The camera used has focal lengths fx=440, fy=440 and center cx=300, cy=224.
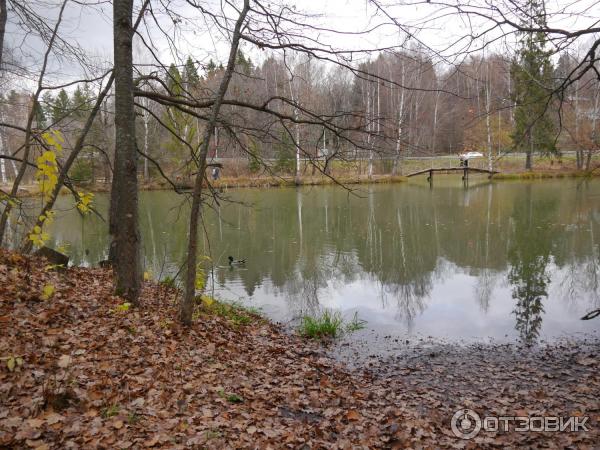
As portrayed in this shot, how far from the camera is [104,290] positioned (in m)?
6.73

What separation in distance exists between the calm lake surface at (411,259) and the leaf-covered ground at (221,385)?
1.57m

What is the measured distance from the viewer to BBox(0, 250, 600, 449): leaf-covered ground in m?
3.20

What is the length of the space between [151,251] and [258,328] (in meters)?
7.89

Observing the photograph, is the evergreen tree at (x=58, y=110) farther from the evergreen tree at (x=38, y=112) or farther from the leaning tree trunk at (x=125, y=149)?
the leaning tree trunk at (x=125, y=149)

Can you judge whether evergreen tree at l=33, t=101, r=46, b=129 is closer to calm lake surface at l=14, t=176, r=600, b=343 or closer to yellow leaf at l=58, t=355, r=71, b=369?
calm lake surface at l=14, t=176, r=600, b=343

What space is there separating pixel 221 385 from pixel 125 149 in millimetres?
3109

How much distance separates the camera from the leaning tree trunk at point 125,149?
211 inches

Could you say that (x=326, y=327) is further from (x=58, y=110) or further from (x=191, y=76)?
(x=58, y=110)

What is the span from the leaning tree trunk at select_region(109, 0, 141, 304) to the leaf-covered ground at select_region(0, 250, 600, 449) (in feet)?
2.34

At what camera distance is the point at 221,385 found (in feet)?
14.3
